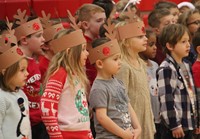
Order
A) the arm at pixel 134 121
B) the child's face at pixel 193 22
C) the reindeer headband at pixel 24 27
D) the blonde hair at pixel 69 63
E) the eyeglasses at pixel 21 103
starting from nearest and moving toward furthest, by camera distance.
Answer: the eyeglasses at pixel 21 103, the blonde hair at pixel 69 63, the arm at pixel 134 121, the reindeer headband at pixel 24 27, the child's face at pixel 193 22

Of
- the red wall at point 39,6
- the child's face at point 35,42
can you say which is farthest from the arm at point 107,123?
the red wall at point 39,6

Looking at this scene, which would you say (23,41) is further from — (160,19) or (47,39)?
(160,19)

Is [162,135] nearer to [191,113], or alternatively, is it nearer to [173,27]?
[191,113]

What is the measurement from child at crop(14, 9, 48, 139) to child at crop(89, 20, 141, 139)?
1.48 ft

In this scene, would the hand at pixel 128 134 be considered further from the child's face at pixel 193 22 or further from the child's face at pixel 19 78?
the child's face at pixel 193 22

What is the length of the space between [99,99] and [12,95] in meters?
0.72

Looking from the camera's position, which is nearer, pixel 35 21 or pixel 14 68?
pixel 14 68

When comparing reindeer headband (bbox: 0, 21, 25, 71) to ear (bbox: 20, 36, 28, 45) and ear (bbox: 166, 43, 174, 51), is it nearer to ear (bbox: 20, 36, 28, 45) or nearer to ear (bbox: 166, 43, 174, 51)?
ear (bbox: 20, 36, 28, 45)

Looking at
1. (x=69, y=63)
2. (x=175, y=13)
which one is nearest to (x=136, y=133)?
(x=69, y=63)

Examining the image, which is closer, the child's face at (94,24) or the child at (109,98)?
the child at (109,98)

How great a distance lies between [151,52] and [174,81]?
61cm

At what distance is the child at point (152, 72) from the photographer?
503 centimetres

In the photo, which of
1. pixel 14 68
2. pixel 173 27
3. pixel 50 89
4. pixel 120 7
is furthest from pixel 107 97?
pixel 120 7

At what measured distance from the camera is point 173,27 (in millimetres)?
5012
